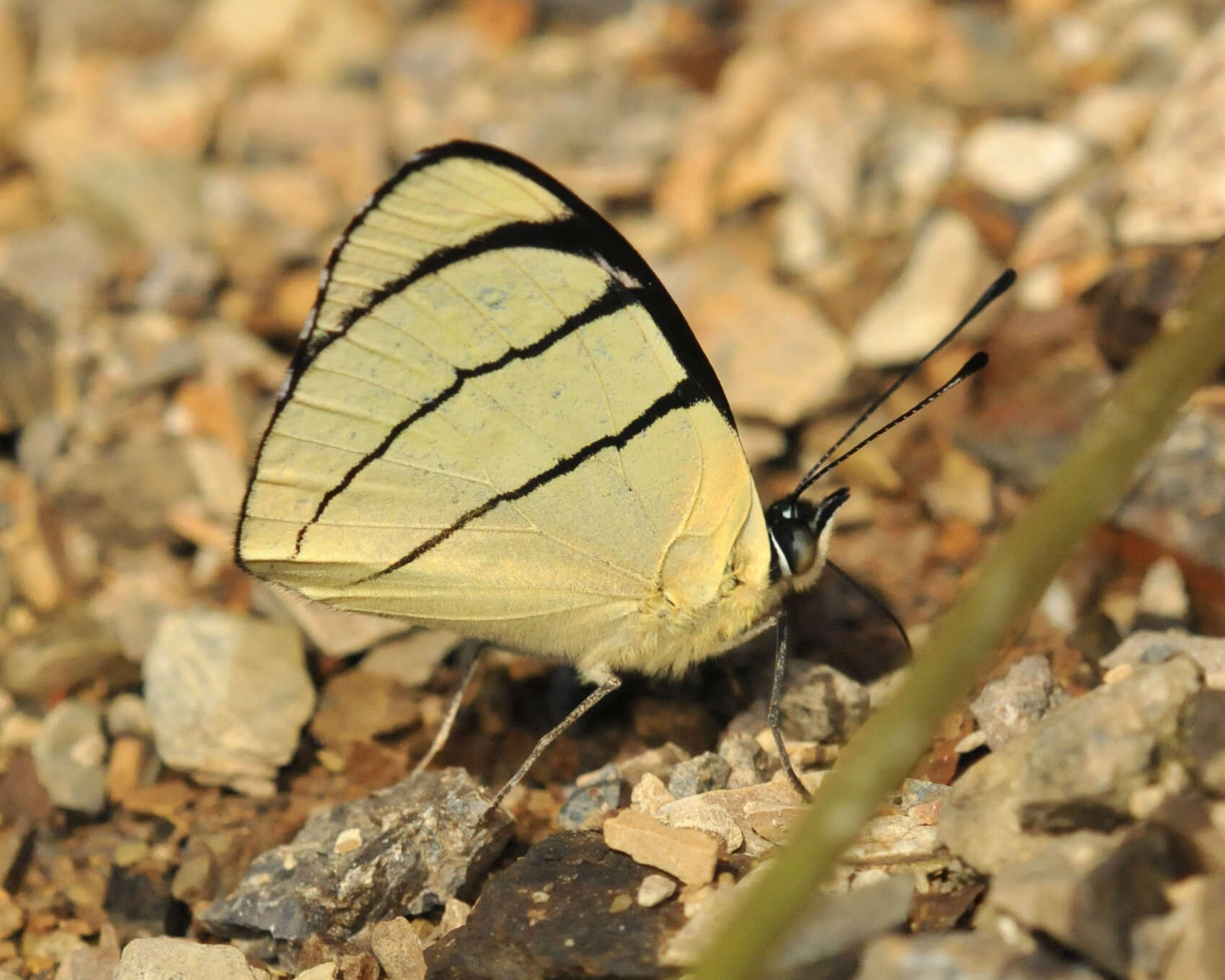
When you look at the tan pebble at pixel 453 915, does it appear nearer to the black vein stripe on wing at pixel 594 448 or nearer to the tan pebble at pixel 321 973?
the tan pebble at pixel 321 973

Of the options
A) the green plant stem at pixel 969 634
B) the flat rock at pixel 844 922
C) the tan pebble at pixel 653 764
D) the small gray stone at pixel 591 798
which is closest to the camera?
the green plant stem at pixel 969 634

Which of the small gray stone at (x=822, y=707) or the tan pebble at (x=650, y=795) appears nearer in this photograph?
the tan pebble at (x=650, y=795)

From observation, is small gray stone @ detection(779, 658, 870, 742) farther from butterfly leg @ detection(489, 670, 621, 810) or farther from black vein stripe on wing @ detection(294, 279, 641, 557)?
black vein stripe on wing @ detection(294, 279, 641, 557)

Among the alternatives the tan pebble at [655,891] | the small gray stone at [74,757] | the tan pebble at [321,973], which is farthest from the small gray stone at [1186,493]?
the small gray stone at [74,757]

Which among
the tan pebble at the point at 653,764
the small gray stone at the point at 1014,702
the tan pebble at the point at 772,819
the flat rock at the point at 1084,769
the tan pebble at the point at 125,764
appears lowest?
the tan pebble at the point at 125,764

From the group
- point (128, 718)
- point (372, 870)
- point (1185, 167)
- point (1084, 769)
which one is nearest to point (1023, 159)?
point (1185, 167)

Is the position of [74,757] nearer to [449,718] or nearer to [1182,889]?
[449,718]
